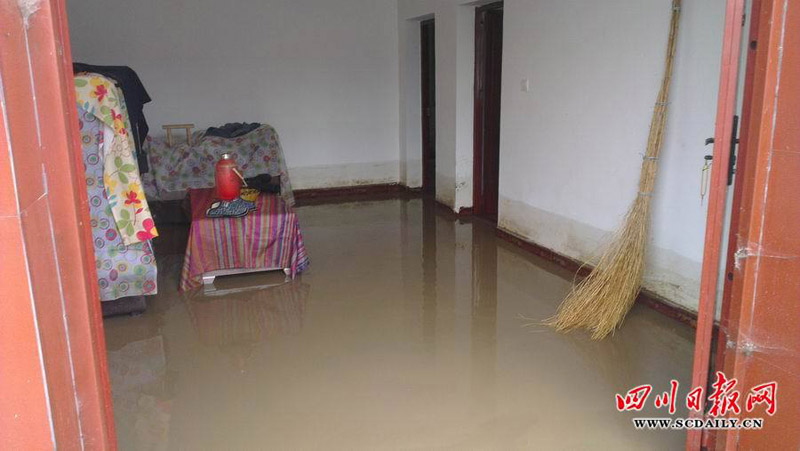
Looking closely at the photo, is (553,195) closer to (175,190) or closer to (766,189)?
(766,189)

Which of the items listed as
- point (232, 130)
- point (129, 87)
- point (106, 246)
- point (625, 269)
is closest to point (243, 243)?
point (106, 246)

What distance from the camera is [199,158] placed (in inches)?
241

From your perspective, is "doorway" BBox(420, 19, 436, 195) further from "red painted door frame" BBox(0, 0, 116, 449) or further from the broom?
"red painted door frame" BBox(0, 0, 116, 449)

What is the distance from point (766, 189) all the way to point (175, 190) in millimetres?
5460

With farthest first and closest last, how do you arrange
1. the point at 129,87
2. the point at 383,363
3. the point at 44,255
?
the point at 129,87 < the point at 383,363 < the point at 44,255

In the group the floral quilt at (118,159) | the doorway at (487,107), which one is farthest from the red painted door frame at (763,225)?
the doorway at (487,107)

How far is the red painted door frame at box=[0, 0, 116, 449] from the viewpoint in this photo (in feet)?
4.09

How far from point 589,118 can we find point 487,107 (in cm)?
170

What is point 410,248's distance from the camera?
5.05 meters

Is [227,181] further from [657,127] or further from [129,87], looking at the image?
[657,127]

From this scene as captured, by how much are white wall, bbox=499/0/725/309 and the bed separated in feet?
9.03

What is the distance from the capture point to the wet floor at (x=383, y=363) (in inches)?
98.1

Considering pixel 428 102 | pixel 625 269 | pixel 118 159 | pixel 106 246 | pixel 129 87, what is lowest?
pixel 625 269

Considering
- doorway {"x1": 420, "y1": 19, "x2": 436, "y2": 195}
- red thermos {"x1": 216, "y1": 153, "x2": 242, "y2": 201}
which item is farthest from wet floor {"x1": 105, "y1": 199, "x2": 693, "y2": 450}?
doorway {"x1": 420, "y1": 19, "x2": 436, "y2": 195}
